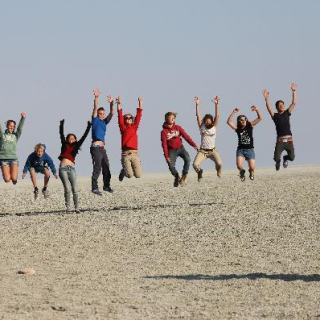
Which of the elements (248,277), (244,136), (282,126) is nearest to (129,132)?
(244,136)

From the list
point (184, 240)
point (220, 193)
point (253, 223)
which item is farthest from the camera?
point (220, 193)

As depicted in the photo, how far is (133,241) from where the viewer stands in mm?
19984

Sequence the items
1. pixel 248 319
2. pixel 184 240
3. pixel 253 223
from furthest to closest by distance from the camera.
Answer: pixel 253 223 < pixel 184 240 < pixel 248 319

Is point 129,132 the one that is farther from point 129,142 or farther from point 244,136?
point 244,136

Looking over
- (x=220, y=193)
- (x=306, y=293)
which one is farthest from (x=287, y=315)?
(x=220, y=193)

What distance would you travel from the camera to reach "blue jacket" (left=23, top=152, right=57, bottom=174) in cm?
2561

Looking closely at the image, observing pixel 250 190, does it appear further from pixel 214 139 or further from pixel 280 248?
pixel 280 248

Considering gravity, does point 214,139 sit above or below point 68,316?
above

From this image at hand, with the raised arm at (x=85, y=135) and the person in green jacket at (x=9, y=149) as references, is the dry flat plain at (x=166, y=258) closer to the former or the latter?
the person in green jacket at (x=9, y=149)

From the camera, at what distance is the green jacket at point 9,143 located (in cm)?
2552

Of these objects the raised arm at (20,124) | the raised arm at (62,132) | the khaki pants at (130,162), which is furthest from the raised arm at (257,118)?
the raised arm at (20,124)

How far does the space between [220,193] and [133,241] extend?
12.6 meters

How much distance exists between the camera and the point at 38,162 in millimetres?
25688

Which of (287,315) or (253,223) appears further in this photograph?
(253,223)
